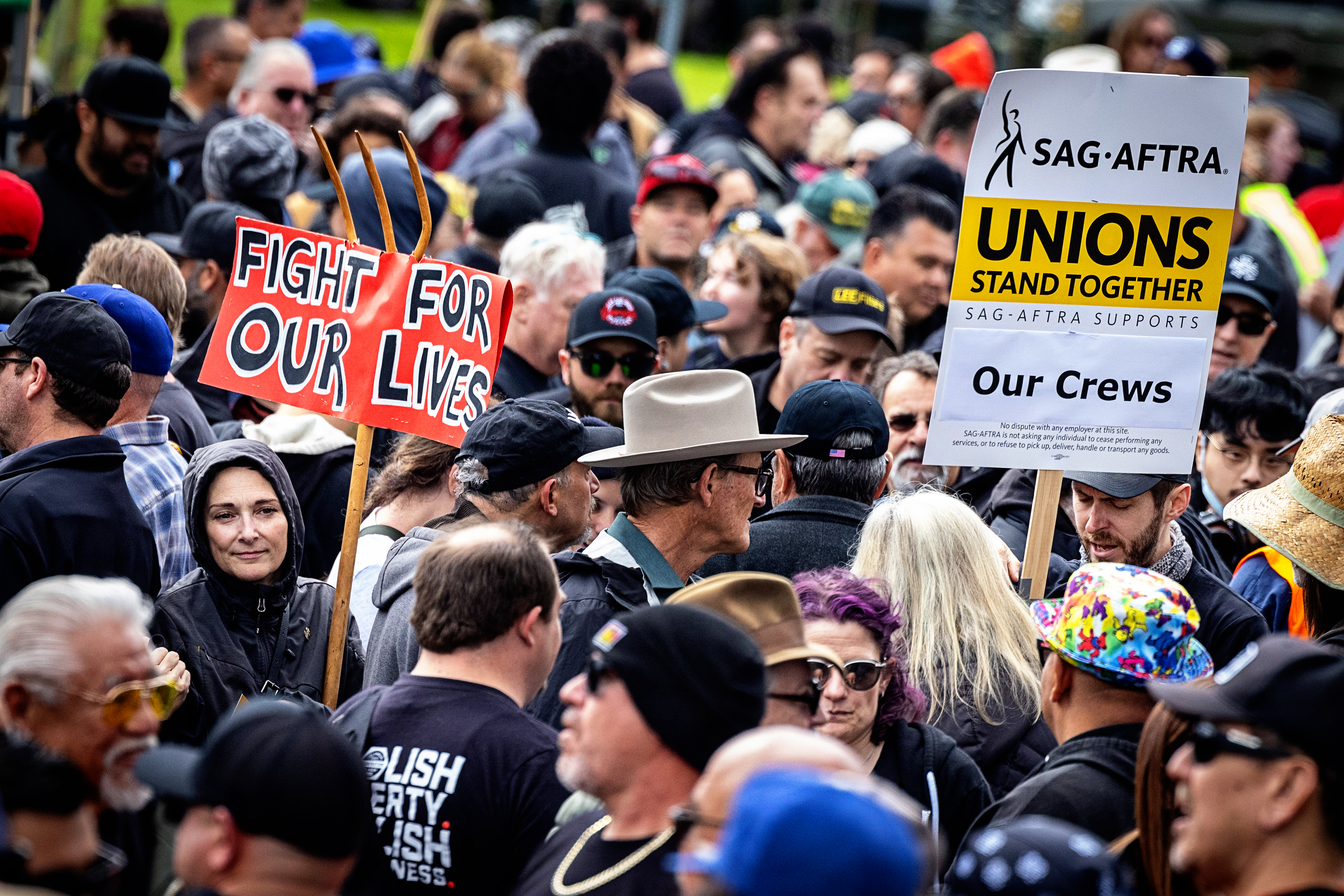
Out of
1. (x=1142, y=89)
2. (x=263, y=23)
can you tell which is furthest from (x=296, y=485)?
(x=263, y=23)

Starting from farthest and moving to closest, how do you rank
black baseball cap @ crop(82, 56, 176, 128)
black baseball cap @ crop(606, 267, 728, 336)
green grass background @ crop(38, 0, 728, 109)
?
green grass background @ crop(38, 0, 728, 109) < black baseball cap @ crop(82, 56, 176, 128) < black baseball cap @ crop(606, 267, 728, 336)

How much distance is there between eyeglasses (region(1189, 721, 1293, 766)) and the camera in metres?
2.73

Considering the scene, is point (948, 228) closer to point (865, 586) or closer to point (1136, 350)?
point (1136, 350)

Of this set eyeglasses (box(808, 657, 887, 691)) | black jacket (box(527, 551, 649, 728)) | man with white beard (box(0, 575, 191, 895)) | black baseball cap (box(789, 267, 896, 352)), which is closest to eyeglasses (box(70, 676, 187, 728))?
man with white beard (box(0, 575, 191, 895))

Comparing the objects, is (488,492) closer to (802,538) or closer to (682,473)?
(682,473)

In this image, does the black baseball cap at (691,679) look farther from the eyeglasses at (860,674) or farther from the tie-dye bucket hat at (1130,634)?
the tie-dye bucket hat at (1130,634)

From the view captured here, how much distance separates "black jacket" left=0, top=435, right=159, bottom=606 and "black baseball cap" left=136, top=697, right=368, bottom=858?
1716 mm

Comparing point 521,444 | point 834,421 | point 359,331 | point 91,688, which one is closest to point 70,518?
point 359,331

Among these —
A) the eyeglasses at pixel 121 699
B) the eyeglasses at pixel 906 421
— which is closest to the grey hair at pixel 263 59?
the eyeglasses at pixel 906 421

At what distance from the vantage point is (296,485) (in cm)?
562

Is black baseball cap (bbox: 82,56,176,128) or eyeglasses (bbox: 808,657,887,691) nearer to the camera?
eyeglasses (bbox: 808,657,887,691)

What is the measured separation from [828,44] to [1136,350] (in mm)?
11159

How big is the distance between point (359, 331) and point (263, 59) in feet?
16.3

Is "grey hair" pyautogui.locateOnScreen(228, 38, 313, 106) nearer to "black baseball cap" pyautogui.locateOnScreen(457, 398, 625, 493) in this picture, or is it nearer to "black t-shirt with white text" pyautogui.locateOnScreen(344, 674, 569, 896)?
"black baseball cap" pyautogui.locateOnScreen(457, 398, 625, 493)
